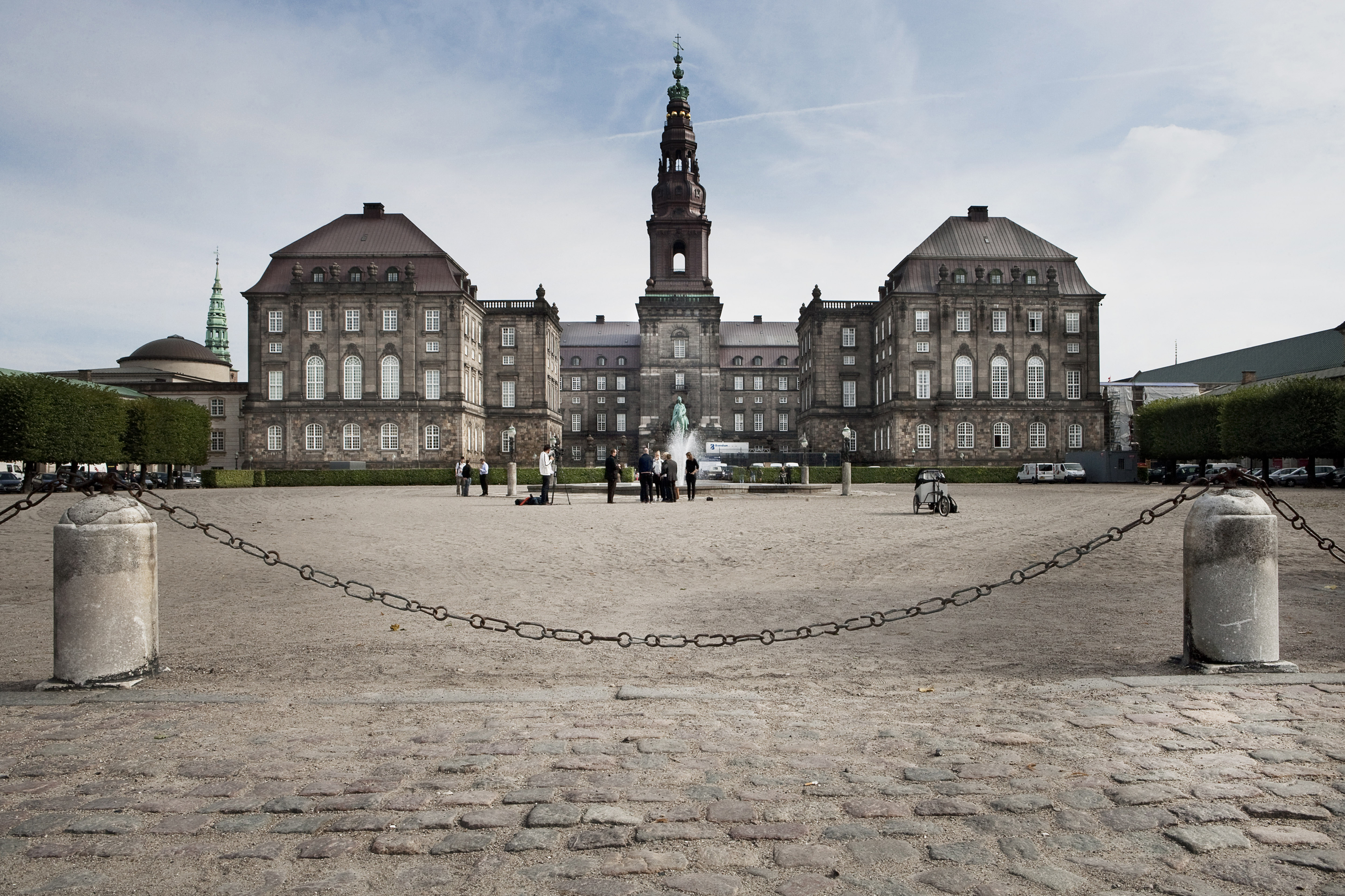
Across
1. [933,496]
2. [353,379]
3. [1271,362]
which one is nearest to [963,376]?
[1271,362]

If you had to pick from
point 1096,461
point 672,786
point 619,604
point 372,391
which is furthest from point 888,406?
point 672,786

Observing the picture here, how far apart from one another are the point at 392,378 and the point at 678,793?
69.7 meters

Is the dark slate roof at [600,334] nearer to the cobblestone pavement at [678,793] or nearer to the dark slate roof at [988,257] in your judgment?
the dark slate roof at [988,257]

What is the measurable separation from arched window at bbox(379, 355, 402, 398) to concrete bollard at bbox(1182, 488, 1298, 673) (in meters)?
68.3

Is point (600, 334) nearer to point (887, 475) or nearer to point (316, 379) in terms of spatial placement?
point (316, 379)

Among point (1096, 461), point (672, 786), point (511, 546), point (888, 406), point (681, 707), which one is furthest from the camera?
point (888, 406)

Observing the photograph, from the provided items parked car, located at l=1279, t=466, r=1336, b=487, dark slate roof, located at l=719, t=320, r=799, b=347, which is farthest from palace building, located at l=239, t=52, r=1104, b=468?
dark slate roof, located at l=719, t=320, r=799, b=347

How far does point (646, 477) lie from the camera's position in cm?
3036

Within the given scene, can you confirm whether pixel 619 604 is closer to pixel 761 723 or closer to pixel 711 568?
pixel 711 568

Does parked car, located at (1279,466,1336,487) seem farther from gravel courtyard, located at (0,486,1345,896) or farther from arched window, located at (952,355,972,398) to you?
gravel courtyard, located at (0,486,1345,896)

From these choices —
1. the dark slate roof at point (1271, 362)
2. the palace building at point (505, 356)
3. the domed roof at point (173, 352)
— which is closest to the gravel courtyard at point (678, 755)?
the palace building at point (505, 356)

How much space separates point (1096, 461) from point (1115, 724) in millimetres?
57114

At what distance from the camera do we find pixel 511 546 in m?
15.2

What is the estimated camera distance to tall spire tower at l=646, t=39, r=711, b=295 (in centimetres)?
8969
